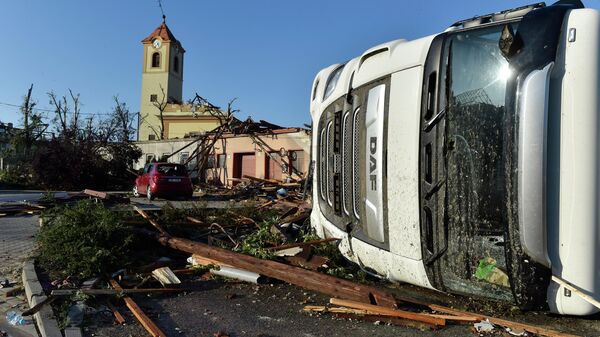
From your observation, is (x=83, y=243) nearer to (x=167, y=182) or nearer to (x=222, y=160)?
(x=167, y=182)

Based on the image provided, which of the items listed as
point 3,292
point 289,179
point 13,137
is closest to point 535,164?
point 3,292

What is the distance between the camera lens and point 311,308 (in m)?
4.16

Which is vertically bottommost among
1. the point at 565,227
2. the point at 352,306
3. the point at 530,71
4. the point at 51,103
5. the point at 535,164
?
the point at 352,306

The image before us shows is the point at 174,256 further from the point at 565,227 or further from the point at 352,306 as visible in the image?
the point at 565,227

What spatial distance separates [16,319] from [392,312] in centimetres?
339

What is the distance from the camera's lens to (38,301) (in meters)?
4.62

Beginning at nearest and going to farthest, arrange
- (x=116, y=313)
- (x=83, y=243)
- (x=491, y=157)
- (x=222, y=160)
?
(x=491, y=157) < (x=116, y=313) < (x=83, y=243) < (x=222, y=160)

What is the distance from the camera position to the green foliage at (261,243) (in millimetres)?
5816

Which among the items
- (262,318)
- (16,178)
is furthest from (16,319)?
(16,178)

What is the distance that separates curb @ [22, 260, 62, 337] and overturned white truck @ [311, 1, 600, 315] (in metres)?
2.76

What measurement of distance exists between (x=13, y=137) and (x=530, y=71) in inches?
1895

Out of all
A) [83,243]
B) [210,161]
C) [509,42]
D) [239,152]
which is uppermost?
[239,152]

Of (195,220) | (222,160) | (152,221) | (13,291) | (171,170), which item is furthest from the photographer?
(222,160)

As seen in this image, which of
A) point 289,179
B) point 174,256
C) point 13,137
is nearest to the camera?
point 174,256
